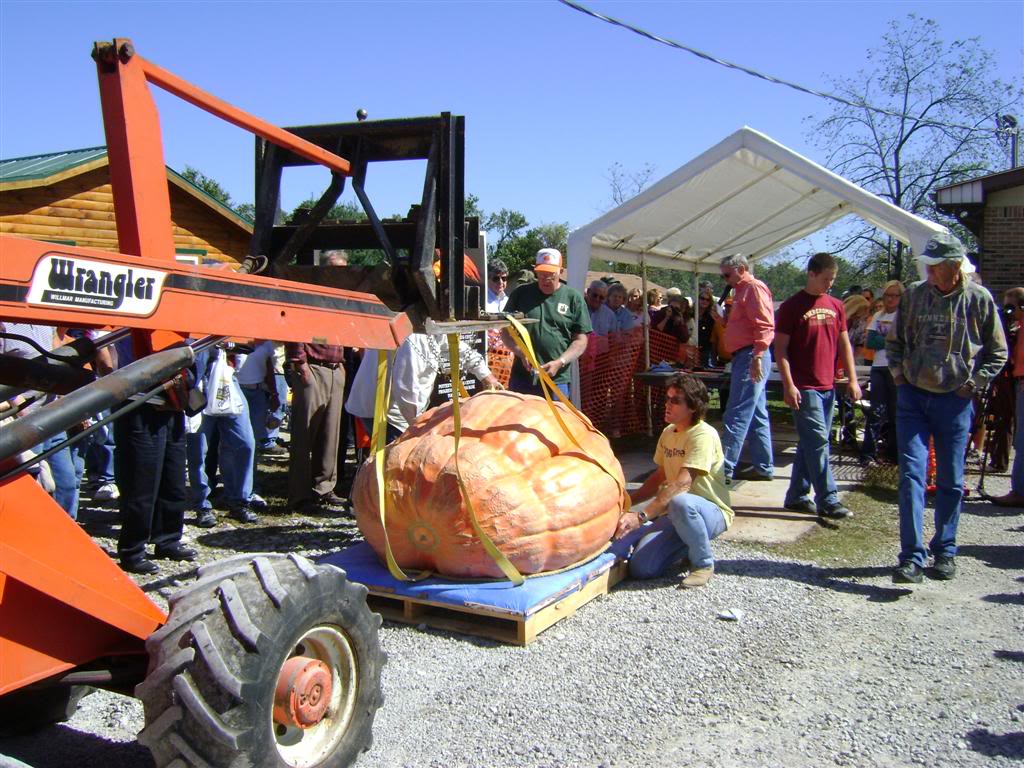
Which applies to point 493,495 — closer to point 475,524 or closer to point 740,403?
point 475,524

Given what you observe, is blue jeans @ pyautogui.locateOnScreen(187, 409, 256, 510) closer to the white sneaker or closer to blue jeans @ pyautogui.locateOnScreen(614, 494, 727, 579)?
the white sneaker

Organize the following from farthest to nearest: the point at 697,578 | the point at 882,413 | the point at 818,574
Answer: the point at 882,413 < the point at 818,574 < the point at 697,578

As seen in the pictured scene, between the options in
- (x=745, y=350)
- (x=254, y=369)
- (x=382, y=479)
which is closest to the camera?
(x=382, y=479)

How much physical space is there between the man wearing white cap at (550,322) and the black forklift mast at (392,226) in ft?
10.5

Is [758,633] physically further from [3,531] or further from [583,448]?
[3,531]

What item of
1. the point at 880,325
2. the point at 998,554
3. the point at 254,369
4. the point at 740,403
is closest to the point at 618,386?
the point at 880,325

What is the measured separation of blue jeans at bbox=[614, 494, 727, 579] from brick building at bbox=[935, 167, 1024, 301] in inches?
504

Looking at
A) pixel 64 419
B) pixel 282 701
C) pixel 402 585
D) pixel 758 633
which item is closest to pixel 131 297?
pixel 64 419

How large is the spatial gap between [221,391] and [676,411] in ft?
12.0

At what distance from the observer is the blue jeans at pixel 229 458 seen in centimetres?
753

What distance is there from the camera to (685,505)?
221 inches

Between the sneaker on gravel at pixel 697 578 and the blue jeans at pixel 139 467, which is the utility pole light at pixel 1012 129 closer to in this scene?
the sneaker on gravel at pixel 697 578

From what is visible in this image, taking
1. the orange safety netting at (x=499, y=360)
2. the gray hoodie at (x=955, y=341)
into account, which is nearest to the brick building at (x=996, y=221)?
the orange safety netting at (x=499, y=360)

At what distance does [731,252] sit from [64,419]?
12613mm
